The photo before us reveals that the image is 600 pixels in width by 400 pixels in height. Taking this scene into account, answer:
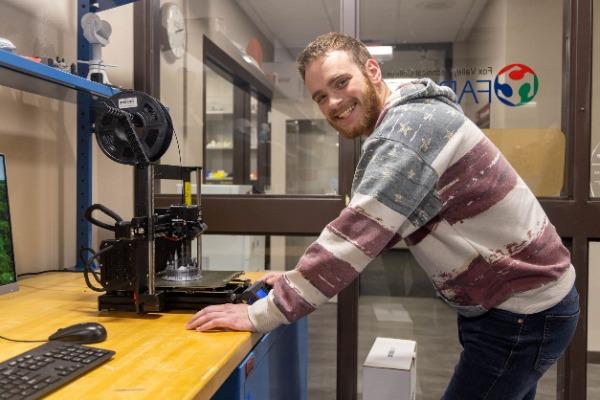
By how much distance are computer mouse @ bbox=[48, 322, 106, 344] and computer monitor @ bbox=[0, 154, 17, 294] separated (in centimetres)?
57

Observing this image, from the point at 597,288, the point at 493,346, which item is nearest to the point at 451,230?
the point at 493,346

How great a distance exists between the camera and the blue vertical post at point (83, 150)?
6.24ft

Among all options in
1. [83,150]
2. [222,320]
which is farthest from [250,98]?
[222,320]

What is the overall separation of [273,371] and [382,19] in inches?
71.2

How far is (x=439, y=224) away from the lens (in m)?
1.14

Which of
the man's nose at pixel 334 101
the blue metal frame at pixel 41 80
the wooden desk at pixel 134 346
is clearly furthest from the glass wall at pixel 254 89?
the wooden desk at pixel 134 346

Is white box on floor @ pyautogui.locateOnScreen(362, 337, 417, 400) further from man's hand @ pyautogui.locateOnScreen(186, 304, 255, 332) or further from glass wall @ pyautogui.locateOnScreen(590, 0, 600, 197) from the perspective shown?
glass wall @ pyautogui.locateOnScreen(590, 0, 600, 197)

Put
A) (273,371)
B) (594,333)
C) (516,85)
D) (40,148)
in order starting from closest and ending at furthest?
(273,371)
(40,148)
(516,85)
(594,333)

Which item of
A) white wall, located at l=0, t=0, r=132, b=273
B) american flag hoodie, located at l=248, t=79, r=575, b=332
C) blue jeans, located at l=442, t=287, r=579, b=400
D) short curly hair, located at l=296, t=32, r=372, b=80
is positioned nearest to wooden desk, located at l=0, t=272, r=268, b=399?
american flag hoodie, located at l=248, t=79, r=575, b=332

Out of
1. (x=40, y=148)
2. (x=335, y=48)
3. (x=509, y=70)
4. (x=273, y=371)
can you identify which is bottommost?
(x=273, y=371)

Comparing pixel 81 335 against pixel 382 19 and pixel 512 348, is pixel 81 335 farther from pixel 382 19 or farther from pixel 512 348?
pixel 382 19

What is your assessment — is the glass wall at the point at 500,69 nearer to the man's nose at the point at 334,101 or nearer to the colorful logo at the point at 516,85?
the colorful logo at the point at 516,85

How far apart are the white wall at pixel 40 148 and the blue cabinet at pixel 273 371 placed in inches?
37.1

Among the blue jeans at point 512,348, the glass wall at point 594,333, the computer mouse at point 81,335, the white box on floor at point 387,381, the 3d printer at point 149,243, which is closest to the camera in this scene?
the computer mouse at point 81,335
